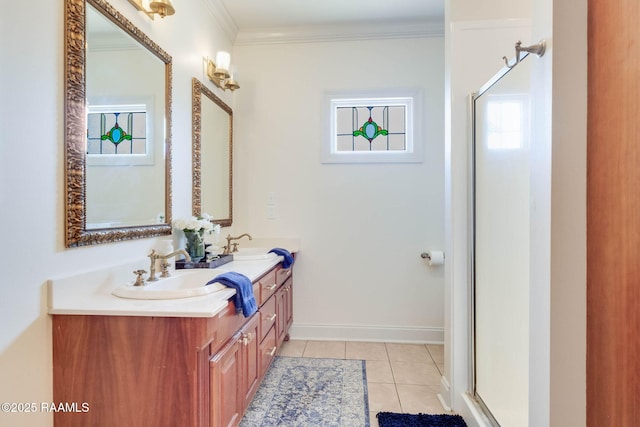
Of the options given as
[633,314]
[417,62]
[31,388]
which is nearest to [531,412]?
[633,314]

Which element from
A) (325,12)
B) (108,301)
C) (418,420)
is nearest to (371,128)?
(325,12)

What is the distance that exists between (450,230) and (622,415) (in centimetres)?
116

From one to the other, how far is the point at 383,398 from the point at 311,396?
17.6 inches

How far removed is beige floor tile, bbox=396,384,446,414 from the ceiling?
2.84 metres

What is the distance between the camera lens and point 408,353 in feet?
8.59

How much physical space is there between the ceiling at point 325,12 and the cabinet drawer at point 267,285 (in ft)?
6.94

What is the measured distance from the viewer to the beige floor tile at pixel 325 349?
2.56m

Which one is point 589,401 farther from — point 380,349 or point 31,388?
point 380,349

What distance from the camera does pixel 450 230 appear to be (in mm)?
1866

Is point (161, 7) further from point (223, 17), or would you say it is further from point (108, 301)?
point (108, 301)

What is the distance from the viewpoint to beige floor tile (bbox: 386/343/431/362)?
2512 mm

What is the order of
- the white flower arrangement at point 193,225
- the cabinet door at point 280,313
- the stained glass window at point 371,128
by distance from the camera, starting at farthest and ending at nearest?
the stained glass window at point 371,128 → the cabinet door at point 280,313 → the white flower arrangement at point 193,225

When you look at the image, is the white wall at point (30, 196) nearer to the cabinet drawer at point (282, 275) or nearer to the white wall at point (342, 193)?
the cabinet drawer at point (282, 275)

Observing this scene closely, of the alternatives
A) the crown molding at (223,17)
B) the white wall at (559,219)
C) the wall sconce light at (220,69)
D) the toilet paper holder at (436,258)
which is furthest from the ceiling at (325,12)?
the toilet paper holder at (436,258)
